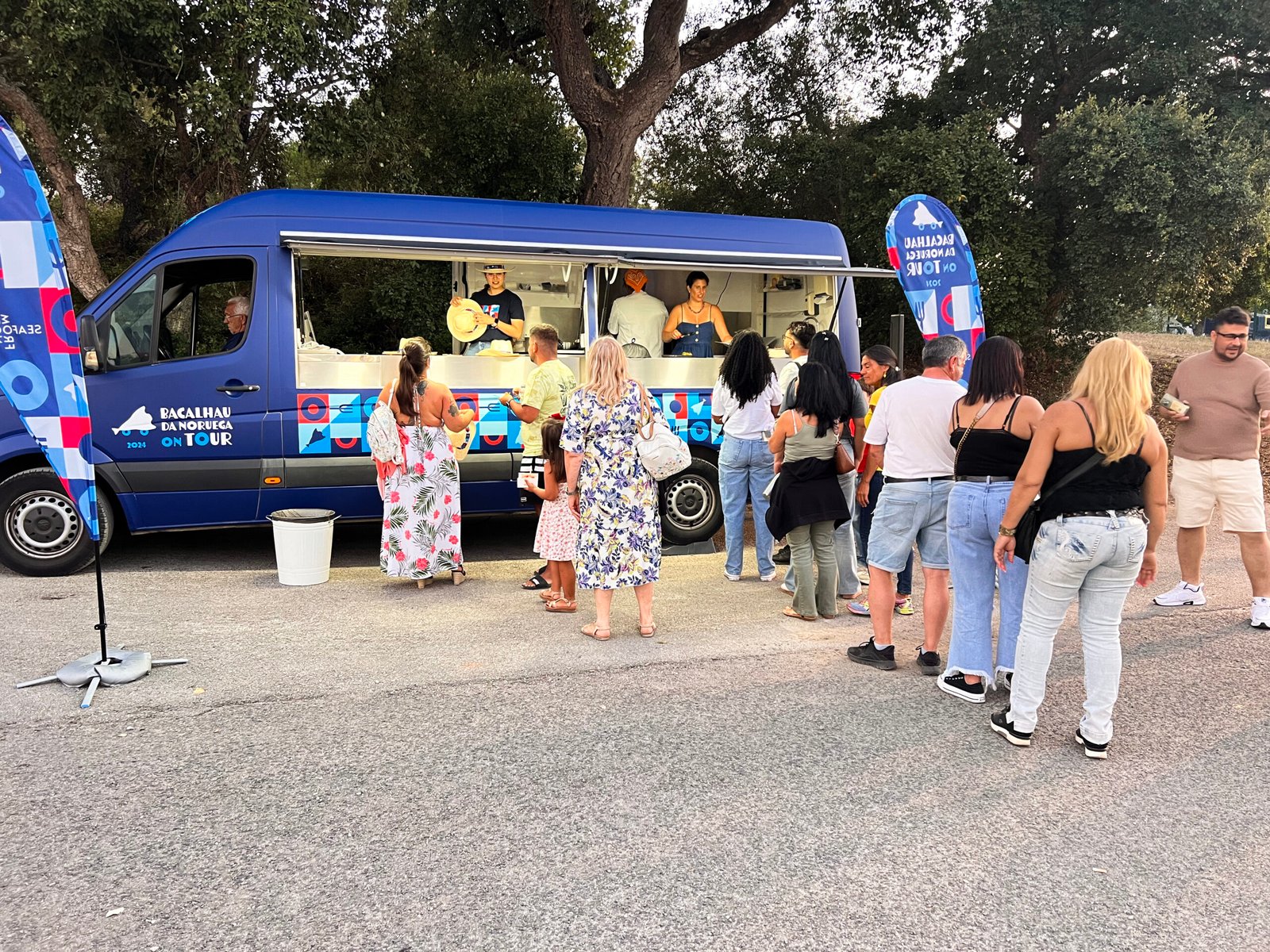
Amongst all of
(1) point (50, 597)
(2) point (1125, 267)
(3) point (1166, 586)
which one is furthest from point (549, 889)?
(2) point (1125, 267)

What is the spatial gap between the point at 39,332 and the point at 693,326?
209 inches

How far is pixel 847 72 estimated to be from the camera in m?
16.8

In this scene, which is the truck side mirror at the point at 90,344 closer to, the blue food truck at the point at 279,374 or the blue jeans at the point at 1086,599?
the blue food truck at the point at 279,374

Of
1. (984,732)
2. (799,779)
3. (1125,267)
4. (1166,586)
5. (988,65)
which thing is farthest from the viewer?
(988,65)

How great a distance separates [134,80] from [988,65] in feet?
40.0

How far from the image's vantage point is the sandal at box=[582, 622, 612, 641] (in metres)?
5.54

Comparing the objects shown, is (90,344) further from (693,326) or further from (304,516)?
(693,326)

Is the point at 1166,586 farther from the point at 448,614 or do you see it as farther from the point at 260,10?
the point at 260,10

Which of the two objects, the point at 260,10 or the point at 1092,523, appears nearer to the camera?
the point at 1092,523

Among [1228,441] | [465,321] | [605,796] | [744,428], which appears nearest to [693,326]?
[465,321]

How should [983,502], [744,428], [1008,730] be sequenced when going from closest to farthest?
[1008,730], [983,502], [744,428]

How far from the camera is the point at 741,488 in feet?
22.5

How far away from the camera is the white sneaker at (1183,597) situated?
6.33 meters

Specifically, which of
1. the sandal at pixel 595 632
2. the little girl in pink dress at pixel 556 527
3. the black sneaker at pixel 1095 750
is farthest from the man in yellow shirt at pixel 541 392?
the black sneaker at pixel 1095 750
